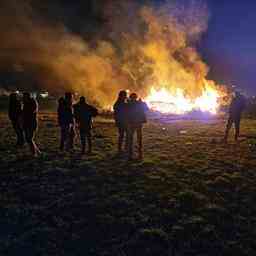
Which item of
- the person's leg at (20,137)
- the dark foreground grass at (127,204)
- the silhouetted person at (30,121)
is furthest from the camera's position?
the person's leg at (20,137)

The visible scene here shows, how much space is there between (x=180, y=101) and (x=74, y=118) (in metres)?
27.7

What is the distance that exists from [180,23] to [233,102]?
2615cm

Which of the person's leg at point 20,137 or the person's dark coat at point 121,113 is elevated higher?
the person's dark coat at point 121,113

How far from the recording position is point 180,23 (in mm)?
42469

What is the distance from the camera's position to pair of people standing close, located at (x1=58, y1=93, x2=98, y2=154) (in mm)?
14492

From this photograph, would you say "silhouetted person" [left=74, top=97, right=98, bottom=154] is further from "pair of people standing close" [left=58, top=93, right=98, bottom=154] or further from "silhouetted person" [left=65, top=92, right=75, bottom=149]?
"silhouetted person" [left=65, top=92, right=75, bottom=149]

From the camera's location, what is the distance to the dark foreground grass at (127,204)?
705 cm

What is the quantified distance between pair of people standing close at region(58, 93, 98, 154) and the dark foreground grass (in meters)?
0.73

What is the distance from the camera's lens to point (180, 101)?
41594 millimetres

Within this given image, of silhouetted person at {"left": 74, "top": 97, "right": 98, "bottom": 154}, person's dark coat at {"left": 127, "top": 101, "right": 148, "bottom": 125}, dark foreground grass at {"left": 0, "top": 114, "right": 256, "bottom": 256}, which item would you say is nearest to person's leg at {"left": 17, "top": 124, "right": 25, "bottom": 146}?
dark foreground grass at {"left": 0, "top": 114, "right": 256, "bottom": 256}

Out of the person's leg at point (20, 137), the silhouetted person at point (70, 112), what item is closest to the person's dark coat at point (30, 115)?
the silhouetted person at point (70, 112)

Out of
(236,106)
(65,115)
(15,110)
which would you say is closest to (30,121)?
(65,115)

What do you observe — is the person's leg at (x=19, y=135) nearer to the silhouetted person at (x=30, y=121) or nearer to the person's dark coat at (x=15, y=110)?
the person's dark coat at (x=15, y=110)

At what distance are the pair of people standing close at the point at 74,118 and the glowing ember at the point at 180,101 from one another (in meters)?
24.8
